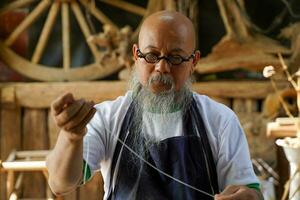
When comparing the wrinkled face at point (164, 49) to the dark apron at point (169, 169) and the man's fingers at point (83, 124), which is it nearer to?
the dark apron at point (169, 169)

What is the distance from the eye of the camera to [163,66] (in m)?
1.16

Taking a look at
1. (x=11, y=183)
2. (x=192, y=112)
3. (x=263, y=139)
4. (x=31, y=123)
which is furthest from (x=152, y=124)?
(x=31, y=123)

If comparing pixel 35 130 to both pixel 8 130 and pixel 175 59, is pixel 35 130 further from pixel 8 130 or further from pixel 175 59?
pixel 175 59

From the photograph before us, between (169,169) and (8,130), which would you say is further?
(8,130)

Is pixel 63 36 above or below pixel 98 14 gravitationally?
below

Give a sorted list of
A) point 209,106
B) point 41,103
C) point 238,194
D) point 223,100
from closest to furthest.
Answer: point 238,194
point 209,106
point 223,100
point 41,103

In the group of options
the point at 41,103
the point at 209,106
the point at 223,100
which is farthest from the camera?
the point at 41,103

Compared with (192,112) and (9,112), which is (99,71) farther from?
(192,112)

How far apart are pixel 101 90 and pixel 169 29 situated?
5.41 feet

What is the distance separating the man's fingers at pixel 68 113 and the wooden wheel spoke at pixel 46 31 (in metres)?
2.06

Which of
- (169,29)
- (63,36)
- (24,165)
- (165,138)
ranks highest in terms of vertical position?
(63,36)

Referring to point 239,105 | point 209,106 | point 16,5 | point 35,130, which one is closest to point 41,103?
point 35,130

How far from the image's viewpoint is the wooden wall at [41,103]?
107 inches

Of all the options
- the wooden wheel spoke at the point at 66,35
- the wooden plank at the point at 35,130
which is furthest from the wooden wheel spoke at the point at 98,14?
the wooden plank at the point at 35,130
